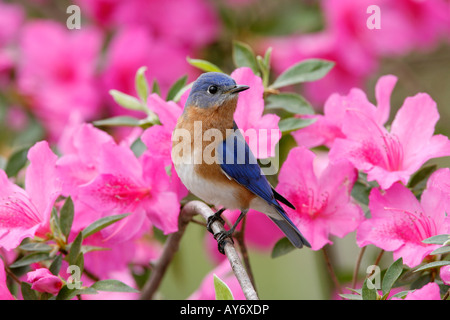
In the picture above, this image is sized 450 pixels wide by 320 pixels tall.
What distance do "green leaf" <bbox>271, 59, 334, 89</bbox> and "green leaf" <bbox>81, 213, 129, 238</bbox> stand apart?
0.28 metres

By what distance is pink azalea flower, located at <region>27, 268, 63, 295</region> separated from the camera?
75 cm

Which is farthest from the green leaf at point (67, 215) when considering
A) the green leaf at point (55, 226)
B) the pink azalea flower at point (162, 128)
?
the pink azalea flower at point (162, 128)

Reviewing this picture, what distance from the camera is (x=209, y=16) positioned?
63.9 inches

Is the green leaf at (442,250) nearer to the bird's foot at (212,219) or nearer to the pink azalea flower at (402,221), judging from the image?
the pink azalea flower at (402,221)

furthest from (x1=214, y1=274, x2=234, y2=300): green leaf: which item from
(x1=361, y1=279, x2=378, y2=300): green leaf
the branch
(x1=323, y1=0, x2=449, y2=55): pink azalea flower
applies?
(x1=323, y1=0, x2=449, y2=55): pink azalea flower

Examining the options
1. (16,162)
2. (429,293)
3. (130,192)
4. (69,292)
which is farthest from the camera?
(16,162)

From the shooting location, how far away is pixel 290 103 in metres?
0.91

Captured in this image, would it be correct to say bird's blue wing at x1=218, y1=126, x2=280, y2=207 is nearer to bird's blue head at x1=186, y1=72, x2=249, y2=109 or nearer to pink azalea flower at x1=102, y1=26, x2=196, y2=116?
bird's blue head at x1=186, y1=72, x2=249, y2=109

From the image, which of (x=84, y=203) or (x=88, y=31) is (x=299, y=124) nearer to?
(x=84, y=203)

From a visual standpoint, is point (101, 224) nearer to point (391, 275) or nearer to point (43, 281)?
point (43, 281)

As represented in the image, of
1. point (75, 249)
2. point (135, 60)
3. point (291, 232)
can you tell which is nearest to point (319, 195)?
point (291, 232)

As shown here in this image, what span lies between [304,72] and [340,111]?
0.11 metres
